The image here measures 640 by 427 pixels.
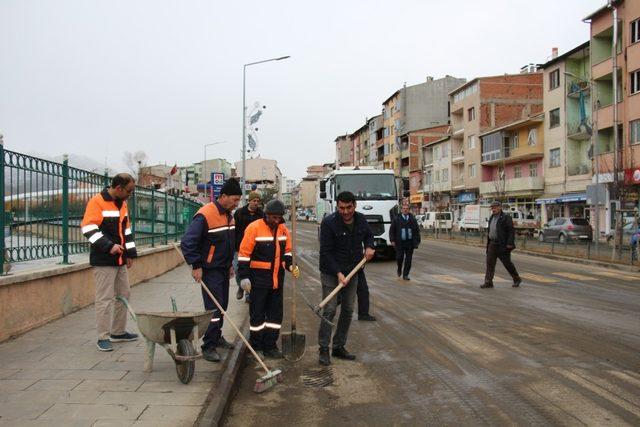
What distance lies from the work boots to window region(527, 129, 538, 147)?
4530cm

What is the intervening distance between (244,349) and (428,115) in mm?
73758

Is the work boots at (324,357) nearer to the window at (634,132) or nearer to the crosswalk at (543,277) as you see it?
the crosswalk at (543,277)

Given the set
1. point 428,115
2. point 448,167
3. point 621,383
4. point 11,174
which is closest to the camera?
point 621,383

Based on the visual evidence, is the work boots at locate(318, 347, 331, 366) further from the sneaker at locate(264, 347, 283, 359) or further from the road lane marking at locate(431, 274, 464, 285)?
the road lane marking at locate(431, 274, 464, 285)

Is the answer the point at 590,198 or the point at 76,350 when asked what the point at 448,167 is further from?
the point at 76,350

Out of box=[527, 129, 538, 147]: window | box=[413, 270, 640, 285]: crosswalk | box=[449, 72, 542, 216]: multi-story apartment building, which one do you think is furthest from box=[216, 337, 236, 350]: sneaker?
box=[449, 72, 542, 216]: multi-story apartment building

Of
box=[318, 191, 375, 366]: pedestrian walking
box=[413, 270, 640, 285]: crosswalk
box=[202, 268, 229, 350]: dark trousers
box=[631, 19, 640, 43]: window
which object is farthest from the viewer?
box=[631, 19, 640, 43]: window

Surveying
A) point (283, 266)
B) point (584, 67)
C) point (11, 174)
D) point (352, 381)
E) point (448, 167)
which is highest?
point (584, 67)

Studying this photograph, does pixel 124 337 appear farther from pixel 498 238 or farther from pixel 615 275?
pixel 615 275

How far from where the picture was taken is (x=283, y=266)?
6262 mm

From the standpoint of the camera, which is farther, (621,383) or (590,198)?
(590,198)

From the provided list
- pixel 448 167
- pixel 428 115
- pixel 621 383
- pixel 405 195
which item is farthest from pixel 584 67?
pixel 621 383

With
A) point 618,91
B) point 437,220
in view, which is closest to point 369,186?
point 618,91

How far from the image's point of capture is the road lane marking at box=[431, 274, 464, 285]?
13.9 meters
